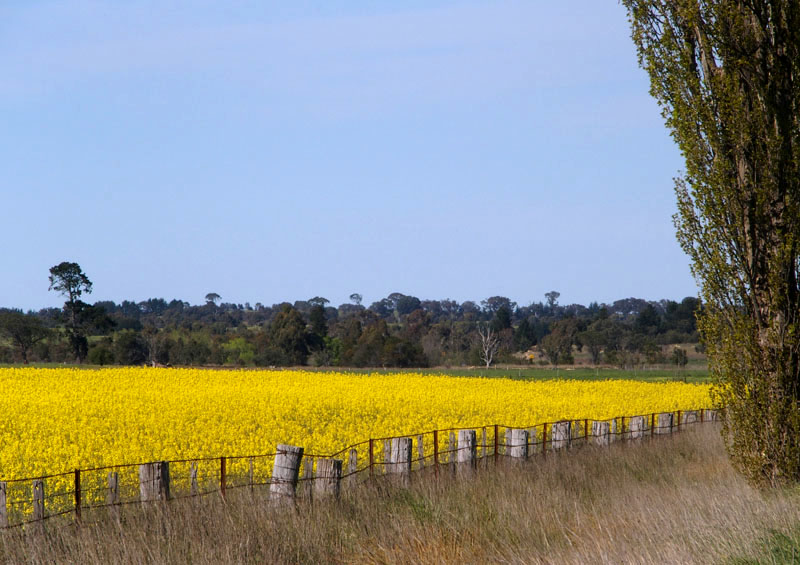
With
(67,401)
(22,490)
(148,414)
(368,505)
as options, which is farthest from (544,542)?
(67,401)

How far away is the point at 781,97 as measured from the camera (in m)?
11.4

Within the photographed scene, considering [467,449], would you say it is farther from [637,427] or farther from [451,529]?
[637,427]

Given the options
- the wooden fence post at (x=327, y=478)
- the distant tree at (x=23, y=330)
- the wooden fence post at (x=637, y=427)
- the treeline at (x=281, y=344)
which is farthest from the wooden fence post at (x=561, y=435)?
the distant tree at (x=23, y=330)

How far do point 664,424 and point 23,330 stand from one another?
2583 inches

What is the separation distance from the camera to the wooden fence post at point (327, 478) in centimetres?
927

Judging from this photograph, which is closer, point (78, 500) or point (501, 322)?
point (78, 500)

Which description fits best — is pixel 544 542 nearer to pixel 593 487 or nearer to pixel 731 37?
pixel 593 487

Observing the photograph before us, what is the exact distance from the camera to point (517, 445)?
12.7 m

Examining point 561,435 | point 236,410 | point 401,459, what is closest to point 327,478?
point 401,459

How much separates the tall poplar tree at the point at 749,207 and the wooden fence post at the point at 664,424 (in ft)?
21.2

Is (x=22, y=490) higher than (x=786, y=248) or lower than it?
lower

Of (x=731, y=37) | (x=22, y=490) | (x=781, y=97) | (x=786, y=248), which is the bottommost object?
(x=22, y=490)

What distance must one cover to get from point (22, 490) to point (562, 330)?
9704 cm

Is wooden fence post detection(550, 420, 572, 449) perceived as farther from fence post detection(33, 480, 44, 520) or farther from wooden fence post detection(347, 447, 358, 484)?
fence post detection(33, 480, 44, 520)
